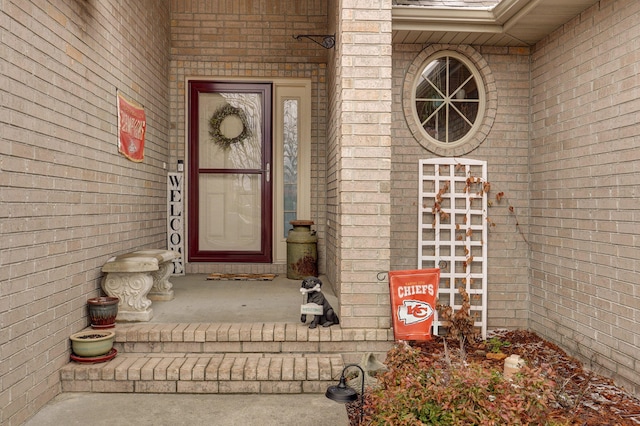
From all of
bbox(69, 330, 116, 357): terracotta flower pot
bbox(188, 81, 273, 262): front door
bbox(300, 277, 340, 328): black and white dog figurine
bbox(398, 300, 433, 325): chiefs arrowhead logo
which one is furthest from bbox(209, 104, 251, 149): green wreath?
bbox(398, 300, 433, 325): chiefs arrowhead logo

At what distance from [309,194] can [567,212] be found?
319 centimetres

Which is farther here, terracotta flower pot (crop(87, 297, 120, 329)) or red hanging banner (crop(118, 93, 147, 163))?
red hanging banner (crop(118, 93, 147, 163))

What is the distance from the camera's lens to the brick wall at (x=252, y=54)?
632 cm

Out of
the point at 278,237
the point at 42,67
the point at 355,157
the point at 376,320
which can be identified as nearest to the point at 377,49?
the point at 355,157

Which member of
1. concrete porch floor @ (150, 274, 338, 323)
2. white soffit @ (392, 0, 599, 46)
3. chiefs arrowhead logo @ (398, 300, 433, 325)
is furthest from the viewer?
white soffit @ (392, 0, 599, 46)

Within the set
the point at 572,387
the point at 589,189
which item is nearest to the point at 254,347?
the point at 572,387

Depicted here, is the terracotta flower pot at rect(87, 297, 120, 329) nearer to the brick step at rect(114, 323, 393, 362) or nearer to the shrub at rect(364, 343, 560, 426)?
the brick step at rect(114, 323, 393, 362)

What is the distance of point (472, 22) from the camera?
4.51 m

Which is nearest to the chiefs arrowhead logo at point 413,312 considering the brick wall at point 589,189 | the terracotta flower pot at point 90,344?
the brick wall at point 589,189

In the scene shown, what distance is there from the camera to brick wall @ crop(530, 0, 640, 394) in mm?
3527

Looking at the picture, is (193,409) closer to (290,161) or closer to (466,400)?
(466,400)

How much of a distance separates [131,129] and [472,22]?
135 inches

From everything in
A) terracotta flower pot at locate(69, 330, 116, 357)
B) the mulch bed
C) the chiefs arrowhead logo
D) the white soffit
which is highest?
the white soffit

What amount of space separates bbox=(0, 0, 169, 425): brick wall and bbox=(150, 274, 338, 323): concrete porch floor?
2.38 ft
